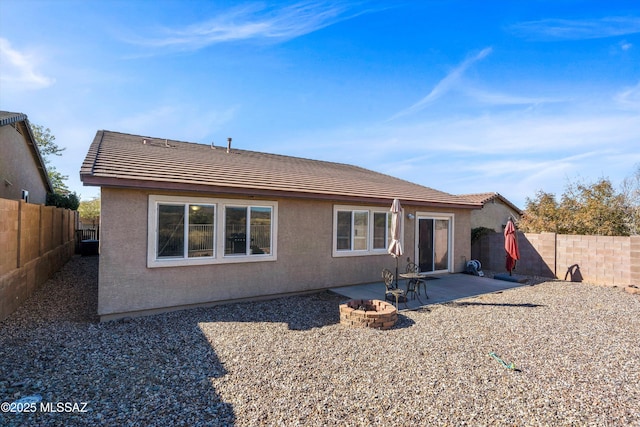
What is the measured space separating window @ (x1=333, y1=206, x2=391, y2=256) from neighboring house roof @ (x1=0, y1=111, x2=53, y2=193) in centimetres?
1142

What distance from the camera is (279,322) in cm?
648

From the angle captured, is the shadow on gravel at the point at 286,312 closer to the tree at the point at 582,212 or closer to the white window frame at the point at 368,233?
the white window frame at the point at 368,233

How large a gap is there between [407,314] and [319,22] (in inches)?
→ 375

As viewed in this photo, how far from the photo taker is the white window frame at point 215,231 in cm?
673

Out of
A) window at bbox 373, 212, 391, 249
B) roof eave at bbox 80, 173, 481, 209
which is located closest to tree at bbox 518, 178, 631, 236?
roof eave at bbox 80, 173, 481, 209

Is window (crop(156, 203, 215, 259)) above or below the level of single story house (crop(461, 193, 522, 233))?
below

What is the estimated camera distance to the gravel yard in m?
3.28

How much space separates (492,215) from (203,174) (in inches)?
799

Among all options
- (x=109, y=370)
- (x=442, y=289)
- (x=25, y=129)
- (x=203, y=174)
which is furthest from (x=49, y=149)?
(x=442, y=289)

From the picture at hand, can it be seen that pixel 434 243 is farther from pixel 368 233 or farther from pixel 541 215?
pixel 541 215

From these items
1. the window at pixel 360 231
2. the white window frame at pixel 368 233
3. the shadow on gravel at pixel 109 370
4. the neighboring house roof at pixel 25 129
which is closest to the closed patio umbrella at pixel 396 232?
the white window frame at pixel 368 233

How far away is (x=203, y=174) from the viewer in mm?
7723

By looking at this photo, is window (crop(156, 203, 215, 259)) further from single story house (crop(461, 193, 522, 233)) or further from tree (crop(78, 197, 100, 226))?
tree (crop(78, 197, 100, 226))

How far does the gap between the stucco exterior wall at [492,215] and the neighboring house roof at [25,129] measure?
74.0 ft
